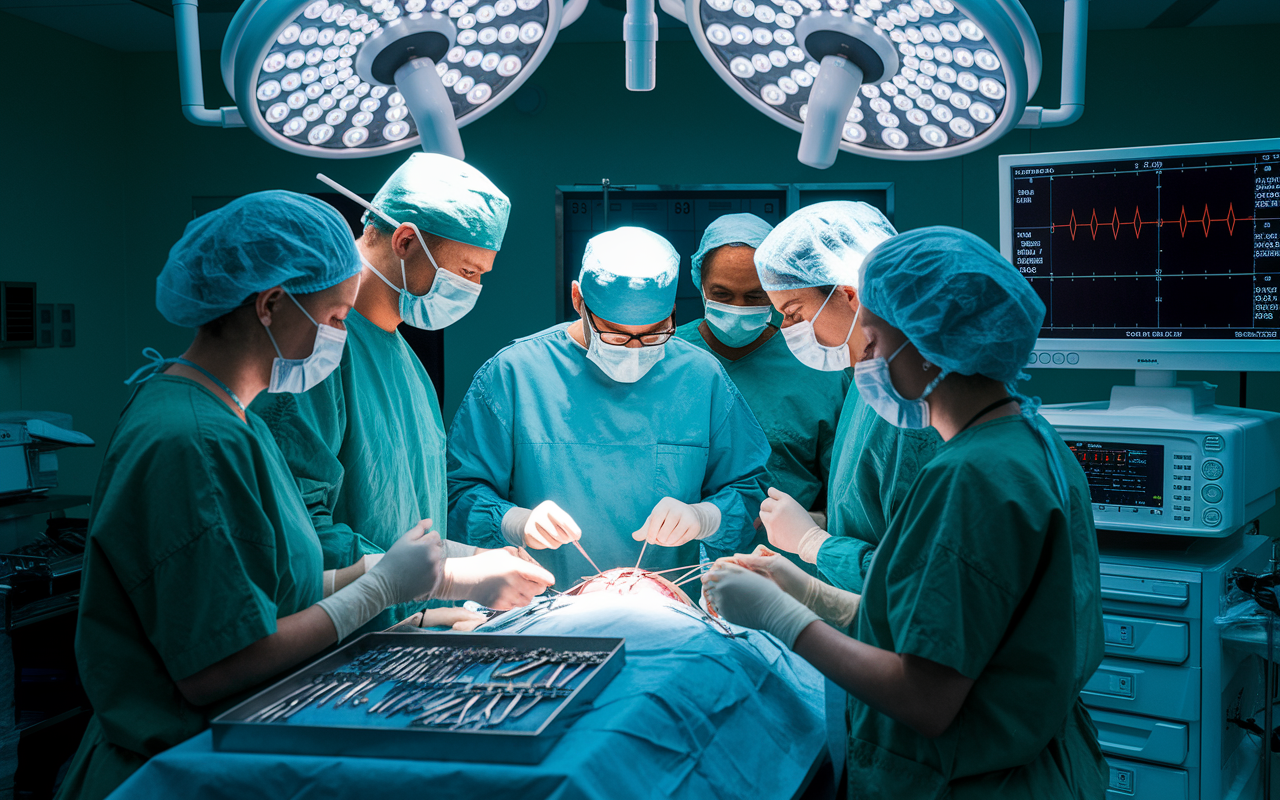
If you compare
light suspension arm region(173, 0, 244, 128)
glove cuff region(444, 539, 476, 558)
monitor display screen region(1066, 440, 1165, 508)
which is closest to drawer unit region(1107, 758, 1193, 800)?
monitor display screen region(1066, 440, 1165, 508)

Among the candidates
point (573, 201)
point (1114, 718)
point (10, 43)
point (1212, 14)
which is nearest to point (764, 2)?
point (1114, 718)

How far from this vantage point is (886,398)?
1.32 m

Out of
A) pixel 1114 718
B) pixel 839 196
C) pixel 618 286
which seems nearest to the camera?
pixel 618 286

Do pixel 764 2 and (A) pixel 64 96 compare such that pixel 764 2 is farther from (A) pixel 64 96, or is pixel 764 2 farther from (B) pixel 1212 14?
(A) pixel 64 96

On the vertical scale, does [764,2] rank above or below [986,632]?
above

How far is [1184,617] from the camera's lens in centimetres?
201

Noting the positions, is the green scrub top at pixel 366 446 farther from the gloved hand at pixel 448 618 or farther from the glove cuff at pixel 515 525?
the glove cuff at pixel 515 525

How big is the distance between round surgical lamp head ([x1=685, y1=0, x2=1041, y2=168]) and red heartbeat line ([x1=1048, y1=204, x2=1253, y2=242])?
4.21ft

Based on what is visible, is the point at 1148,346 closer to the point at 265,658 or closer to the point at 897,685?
the point at 897,685

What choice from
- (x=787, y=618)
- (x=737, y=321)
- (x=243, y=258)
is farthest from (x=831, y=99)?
(x=737, y=321)

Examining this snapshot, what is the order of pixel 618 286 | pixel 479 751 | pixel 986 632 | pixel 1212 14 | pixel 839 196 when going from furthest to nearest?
pixel 839 196 < pixel 1212 14 < pixel 618 286 < pixel 986 632 < pixel 479 751

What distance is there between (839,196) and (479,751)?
3.86 m

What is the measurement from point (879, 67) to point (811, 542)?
1.02 meters

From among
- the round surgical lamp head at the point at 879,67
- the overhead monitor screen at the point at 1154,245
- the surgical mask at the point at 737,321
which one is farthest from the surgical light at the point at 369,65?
the overhead monitor screen at the point at 1154,245
